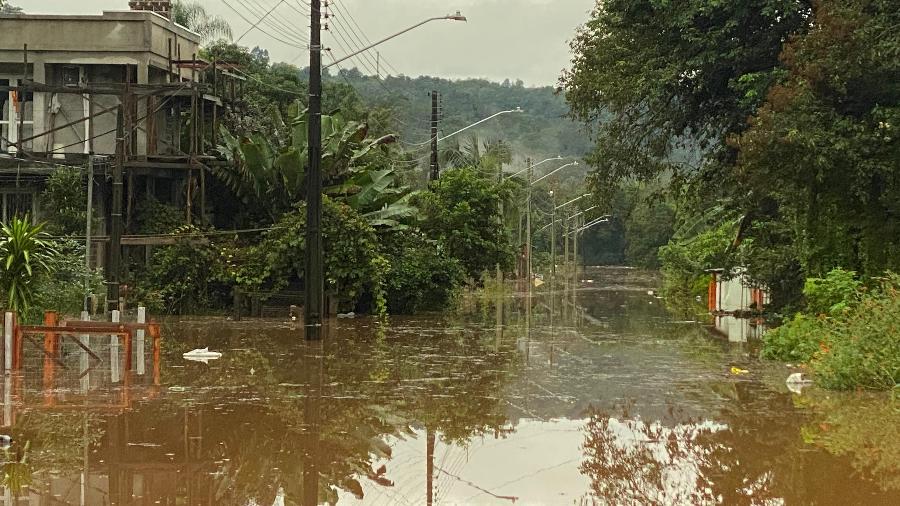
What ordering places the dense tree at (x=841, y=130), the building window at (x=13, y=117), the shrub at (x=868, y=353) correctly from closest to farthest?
1. the shrub at (x=868, y=353)
2. the dense tree at (x=841, y=130)
3. the building window at (x=13, y=117)

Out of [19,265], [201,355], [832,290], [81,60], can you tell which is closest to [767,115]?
[832,290]

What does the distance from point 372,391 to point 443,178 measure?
3071cm

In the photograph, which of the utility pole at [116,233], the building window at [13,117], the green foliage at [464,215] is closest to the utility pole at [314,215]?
the utility pole at [116,233]

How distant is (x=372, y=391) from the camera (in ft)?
56.5

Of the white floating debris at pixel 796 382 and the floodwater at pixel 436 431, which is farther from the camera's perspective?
the white floating debris at pixel 796 382

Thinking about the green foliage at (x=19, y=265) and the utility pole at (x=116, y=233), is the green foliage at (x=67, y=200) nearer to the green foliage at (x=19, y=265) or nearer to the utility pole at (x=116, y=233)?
the utility pole at (x=116, y=233)

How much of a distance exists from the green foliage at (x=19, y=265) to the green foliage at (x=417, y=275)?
17235 millimetres

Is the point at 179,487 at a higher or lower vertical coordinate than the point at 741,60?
lower

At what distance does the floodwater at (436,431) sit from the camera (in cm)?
1036

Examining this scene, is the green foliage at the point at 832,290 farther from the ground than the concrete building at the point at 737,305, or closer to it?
farther from the ground

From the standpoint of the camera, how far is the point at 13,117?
39188mm

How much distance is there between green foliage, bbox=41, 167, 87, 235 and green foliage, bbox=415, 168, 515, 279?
42.9 ft

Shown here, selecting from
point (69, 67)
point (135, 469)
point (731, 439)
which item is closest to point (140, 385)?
point (135, 469)

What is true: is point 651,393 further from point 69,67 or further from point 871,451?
point 69,67
